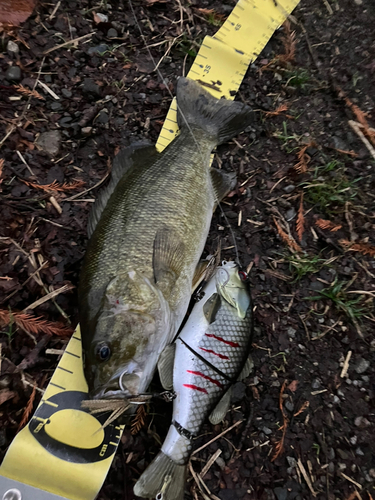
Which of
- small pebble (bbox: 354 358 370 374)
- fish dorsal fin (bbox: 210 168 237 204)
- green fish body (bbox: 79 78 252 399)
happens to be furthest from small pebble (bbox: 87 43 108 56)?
small pebble (bbox: 354 358 370 374)

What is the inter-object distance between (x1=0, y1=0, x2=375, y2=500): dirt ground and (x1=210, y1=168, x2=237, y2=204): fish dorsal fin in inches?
6.5

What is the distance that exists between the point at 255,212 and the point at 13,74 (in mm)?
2727

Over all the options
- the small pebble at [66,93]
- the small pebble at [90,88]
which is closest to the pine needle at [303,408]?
the small pebble at [90,88]

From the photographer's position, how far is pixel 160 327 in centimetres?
239

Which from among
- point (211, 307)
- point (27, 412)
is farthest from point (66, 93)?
point (27, 412)

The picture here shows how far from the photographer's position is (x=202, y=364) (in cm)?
244

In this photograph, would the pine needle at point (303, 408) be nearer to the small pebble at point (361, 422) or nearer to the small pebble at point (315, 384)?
the small pebble at point (315, 384)

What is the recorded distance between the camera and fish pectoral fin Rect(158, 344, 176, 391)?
240cm

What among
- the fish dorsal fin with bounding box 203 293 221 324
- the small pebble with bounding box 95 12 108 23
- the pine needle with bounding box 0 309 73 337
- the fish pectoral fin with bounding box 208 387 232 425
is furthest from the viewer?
the small pebble with bounding box 95 12 108 23

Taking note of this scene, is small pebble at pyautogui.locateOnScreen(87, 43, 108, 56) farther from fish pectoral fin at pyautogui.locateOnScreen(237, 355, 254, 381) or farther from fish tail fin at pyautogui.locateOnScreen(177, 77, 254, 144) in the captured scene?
fish pectoral fin at pyautogui.locateOnScreen(237, 355, 254, 381)

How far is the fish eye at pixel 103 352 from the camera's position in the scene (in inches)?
85.7

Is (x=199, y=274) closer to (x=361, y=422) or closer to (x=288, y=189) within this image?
(x=288, y=189)

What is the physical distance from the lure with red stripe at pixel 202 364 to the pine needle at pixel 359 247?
122 cm

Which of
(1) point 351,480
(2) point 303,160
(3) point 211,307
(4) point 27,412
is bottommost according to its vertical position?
(4) point 27,412
